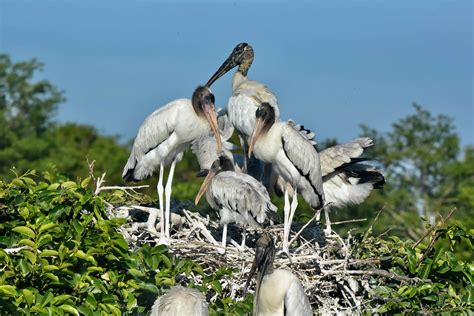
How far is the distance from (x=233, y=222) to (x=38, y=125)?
2406cm

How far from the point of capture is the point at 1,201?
895 centimetres

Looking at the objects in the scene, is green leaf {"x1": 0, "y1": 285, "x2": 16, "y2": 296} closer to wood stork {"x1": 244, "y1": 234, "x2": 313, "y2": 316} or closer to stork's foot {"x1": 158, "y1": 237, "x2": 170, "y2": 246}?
wood stork {"x1": 244, "y1": 234, "x2": 313, "y2": 316}

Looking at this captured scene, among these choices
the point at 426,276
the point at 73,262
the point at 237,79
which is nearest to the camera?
the point at 73,262

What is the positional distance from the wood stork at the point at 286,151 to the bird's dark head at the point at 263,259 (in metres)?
1.32

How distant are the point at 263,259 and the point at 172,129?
202 centimetres

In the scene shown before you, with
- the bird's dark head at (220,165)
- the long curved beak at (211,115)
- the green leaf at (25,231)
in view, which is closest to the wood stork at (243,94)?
the bird's dark head at (220,165)

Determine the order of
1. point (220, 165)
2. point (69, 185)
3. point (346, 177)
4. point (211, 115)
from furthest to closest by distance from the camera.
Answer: point (346, 177) → point (220, 165) → point (211, 115) → point (69, 185)

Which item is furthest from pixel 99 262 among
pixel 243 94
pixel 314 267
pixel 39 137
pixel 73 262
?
pixel 39 137

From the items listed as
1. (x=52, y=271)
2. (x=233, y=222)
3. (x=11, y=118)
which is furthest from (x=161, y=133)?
(x=11, y=118)

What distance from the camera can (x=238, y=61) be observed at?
12312 millimetres

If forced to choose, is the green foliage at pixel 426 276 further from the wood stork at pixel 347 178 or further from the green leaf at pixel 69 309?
the green leaf at pixel 69 309

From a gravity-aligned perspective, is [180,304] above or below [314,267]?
below

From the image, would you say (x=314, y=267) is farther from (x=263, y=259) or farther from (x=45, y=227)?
(x=45, y=227)

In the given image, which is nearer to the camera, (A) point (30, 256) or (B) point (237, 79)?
(A) point (30, 256)
